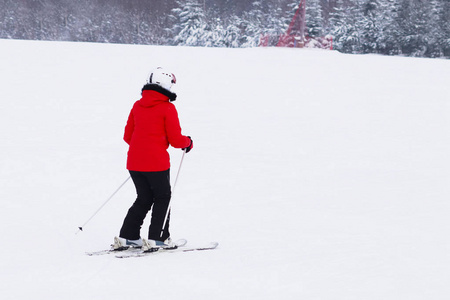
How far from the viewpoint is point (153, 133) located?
4285 mm

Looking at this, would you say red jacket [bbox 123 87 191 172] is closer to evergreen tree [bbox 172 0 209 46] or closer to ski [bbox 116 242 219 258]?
ski [bbox 116 242 219 258]

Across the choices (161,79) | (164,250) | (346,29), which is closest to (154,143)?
(161,79)

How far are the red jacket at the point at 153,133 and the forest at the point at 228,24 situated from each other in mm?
26980

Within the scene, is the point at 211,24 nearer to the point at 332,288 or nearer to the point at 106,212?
the point at 106,212

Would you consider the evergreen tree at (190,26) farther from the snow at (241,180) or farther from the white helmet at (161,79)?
the white helmet at (161,79)

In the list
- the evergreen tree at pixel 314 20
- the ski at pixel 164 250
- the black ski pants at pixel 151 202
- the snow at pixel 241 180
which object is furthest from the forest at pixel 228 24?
the black ski pants at pixel 151 202

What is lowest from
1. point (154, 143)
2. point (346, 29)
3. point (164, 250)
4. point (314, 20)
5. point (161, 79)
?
point (164, 250)

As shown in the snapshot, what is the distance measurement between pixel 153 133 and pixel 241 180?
364cm

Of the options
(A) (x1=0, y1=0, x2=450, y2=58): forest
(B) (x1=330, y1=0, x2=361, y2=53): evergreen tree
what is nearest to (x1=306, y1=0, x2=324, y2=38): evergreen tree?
(A) (x1=0, y1=0, x2=450, y2=58): forest

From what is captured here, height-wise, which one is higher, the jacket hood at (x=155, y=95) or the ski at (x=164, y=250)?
the jacket hood at (x=155, y=95)

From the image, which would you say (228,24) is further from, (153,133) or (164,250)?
(153,133)

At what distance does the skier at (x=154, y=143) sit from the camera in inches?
167

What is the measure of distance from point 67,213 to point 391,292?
3482 millimetres

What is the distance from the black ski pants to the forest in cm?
2689
